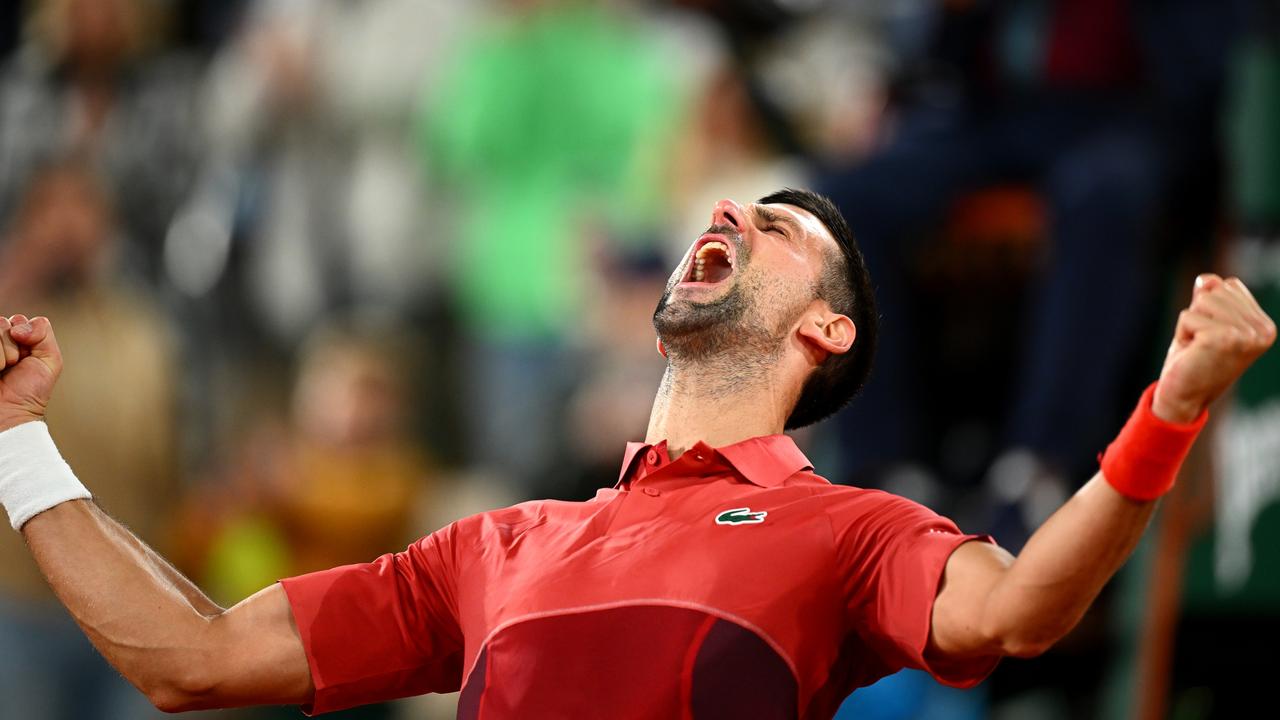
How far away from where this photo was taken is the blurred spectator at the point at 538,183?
279 inches

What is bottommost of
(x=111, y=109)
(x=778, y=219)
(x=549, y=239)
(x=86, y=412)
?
(x=86, y=412)

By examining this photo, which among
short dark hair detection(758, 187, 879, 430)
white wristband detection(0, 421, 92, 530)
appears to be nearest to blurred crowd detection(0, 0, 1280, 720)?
short dark hair detection(758, 187, 879, 430)

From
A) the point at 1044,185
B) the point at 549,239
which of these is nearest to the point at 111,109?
the point at 549,239

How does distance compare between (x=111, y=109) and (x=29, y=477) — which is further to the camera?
(x=111, y=109)

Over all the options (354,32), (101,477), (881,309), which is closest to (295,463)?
(101,477)

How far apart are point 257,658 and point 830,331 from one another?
108 cm

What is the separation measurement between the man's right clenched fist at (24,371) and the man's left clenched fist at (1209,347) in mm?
1630

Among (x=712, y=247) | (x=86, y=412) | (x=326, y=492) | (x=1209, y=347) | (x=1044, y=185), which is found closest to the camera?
(x=1209, y=347)

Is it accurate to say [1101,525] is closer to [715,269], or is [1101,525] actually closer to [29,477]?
[715,269]

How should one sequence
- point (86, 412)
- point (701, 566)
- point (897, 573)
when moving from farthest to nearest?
1. point (86, 412)
2. point (701, 566)
3. point (897, 573)

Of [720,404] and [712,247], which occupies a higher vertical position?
[712,247]

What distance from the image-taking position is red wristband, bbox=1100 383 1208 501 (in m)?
2.21

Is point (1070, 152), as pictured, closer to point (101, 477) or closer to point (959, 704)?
point (959, 704)

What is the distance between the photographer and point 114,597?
2.70 metres
